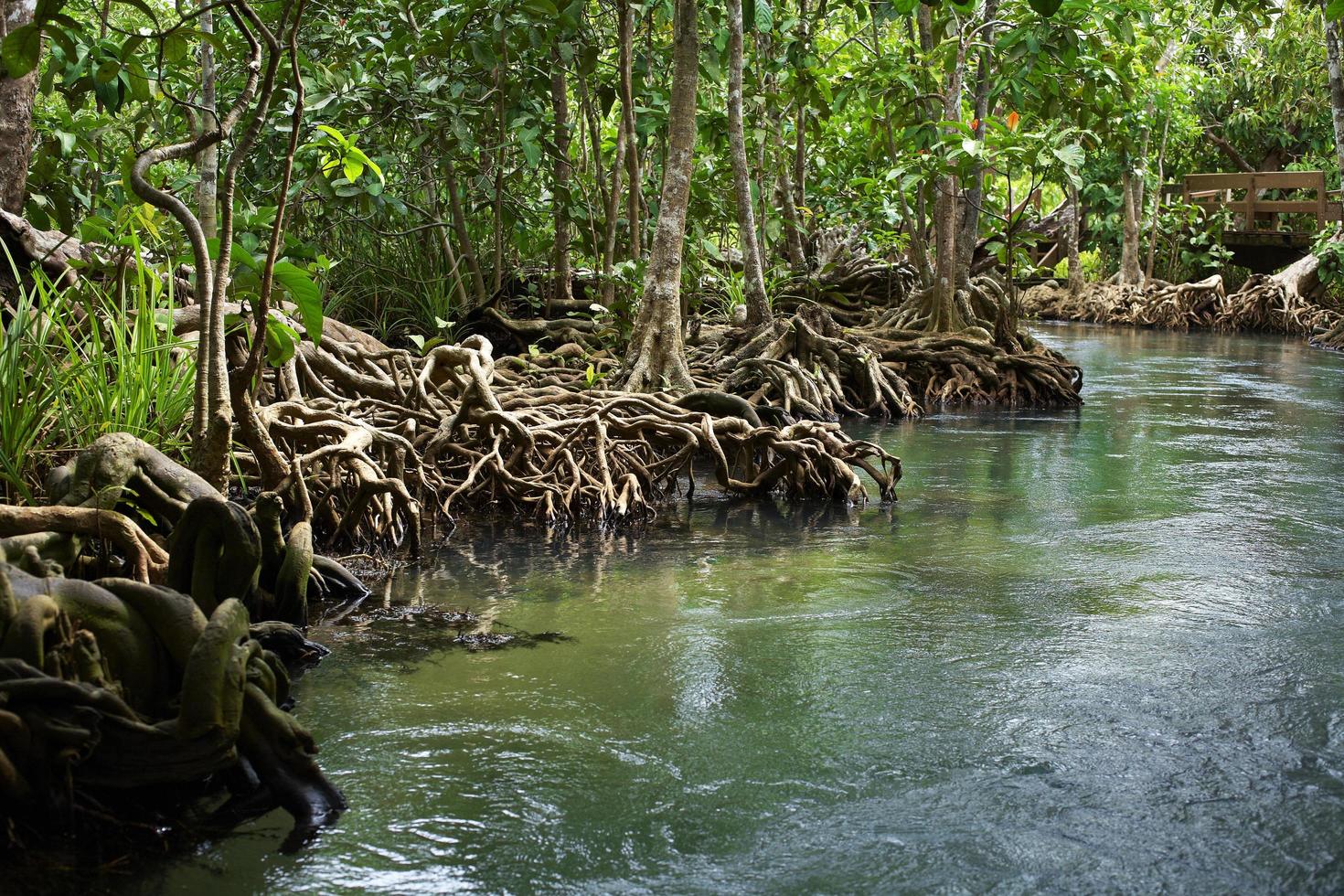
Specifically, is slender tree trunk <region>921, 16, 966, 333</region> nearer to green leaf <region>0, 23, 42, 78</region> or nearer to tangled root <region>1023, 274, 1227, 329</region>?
green leaf <region>0, 23, 42, 78</region>

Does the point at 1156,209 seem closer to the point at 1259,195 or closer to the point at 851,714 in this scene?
the point at 1259,195

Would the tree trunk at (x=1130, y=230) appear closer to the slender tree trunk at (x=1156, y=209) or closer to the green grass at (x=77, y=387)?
the slender tree trunk at (x=1156, y=209)

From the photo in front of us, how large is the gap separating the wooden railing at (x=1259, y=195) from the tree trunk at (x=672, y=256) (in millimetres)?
16521

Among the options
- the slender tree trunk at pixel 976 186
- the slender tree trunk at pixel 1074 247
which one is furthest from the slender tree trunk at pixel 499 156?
the slender tree trunk at pixel 1074 247

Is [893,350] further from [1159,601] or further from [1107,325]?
[1107,325]

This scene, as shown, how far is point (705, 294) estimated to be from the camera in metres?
13.9

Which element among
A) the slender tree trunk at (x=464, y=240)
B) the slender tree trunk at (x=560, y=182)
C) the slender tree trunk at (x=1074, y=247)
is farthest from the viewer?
the slender tree trunk at (x=1074, y=247)

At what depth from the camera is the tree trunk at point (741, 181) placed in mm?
10594

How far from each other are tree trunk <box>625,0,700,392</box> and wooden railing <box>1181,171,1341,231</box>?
16.5 m

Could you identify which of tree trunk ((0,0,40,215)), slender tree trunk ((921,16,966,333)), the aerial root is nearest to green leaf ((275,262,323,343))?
tree trunk ((0,0,40,215))

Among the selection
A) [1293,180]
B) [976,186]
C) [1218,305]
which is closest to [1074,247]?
[1218,305]

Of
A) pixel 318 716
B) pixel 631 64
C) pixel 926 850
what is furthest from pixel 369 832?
pixel 631 64

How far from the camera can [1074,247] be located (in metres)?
26.3

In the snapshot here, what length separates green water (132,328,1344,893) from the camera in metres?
3.08
